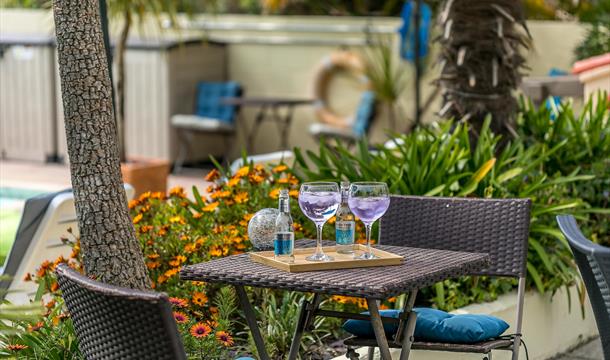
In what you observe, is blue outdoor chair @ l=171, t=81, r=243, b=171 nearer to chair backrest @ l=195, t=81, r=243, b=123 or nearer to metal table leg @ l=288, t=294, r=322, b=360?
chair backrest @ l=195, t=81, r=243, b=123

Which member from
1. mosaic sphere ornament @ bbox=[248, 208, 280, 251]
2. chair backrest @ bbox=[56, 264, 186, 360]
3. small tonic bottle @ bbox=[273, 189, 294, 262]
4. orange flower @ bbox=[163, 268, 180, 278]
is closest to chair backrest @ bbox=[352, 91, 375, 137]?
orange flower @ bbox=[163, 268, 180, 278]

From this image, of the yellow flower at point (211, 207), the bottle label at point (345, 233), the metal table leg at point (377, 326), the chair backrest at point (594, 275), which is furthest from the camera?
the yellow flower at point (211, 207)

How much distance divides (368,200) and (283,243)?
0.31 m

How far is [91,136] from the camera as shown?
3.79 meters

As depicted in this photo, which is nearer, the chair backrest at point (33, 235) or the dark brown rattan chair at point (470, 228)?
the dark brown rattan chair at point (470, 228)

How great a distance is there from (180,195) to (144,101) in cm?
698

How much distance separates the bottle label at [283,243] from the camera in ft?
12.0

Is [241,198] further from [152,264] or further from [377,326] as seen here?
[377,326]

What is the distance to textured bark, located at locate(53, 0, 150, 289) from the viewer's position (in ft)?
12.4

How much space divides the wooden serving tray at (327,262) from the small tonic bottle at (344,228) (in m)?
0.02

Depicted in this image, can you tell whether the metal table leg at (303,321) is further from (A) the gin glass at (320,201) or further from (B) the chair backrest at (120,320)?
(B) the chair backrest at (120,320)

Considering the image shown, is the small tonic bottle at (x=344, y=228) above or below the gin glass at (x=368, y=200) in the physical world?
below

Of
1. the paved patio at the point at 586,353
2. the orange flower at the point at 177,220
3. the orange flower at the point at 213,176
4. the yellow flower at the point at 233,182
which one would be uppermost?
the orange flower at the point at 213,176

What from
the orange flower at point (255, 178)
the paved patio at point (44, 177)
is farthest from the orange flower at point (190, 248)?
the paved patio at point (44, 177)
